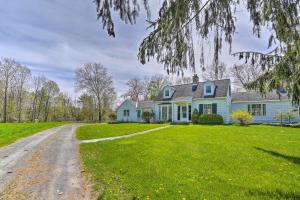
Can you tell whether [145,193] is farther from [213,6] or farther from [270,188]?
[213,6]

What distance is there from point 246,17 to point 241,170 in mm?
3837

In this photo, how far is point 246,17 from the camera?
12.7ft

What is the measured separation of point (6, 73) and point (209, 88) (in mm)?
32166

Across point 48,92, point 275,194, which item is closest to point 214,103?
point 275,194

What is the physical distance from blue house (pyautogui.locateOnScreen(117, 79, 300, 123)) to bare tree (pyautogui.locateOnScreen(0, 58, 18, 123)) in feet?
80.6

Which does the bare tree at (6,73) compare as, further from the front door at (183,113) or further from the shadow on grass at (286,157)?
the shadow on grass at (286,157)

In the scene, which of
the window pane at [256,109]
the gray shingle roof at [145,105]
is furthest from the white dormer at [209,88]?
the gray shingle roof at [145,105]

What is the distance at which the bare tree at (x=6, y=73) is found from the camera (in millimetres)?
35938

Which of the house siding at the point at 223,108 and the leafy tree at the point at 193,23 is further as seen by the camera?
the house siding at the point at 223,108

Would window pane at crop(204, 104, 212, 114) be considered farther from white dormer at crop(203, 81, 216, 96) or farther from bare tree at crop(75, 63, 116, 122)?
bare tree at crop(75, 63, 116, 122)

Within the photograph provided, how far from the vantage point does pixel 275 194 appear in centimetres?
420

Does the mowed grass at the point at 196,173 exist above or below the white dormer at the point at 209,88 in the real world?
below

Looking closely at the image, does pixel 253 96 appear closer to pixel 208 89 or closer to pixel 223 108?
pixel 223 108

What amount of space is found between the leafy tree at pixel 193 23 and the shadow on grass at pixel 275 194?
2.61m
